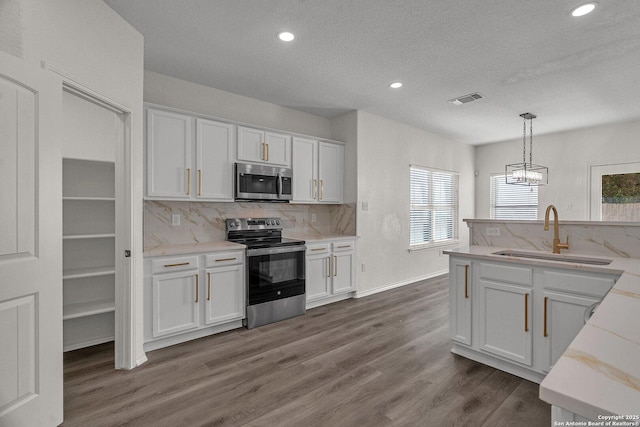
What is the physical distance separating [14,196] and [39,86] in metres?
0.60

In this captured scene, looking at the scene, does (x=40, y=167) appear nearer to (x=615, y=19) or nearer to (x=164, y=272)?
(x=164, y=272)

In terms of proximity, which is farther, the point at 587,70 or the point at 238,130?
the point at 238,130

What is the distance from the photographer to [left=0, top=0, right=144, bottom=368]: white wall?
1.68 metres

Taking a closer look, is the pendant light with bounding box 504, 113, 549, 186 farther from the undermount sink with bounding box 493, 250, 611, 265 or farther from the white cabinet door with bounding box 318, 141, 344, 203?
the white cabinet door with bounding box 318, 141, 344, 203

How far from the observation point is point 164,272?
2.86m

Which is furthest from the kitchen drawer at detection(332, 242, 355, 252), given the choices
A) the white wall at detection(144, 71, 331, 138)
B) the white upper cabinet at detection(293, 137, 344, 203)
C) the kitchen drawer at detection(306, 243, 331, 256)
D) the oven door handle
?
the white wall at detection(144, 71, 331, 138)

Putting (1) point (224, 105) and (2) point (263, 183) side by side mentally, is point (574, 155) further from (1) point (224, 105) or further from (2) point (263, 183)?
(1) point (224, 105)

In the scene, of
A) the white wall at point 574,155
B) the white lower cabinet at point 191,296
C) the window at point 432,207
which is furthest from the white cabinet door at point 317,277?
the white wall at point 574,155

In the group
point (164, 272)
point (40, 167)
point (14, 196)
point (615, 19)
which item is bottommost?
point (164, 272)

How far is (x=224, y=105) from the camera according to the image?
12.7 feet

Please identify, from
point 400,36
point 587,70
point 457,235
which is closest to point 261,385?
point 400,36

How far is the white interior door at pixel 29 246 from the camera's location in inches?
61.5

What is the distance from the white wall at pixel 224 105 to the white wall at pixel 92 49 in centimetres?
86

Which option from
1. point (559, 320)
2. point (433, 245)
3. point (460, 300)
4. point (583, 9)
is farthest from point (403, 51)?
point (433, 245)
